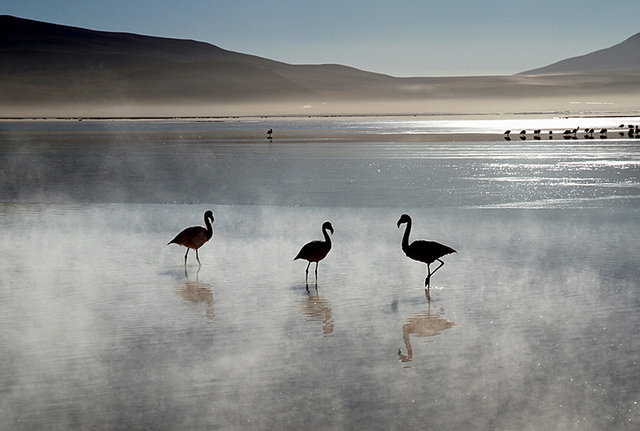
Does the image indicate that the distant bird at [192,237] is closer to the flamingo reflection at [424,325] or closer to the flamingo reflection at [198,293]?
the flamingo reflection at [198,293]

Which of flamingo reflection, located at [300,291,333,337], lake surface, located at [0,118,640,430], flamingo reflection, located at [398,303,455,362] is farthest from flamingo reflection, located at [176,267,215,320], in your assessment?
flamingo reflection, located at [398,303,455,362]

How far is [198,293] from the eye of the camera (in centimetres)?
1090

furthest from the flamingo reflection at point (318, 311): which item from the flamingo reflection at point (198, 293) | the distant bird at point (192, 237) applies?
the distant bird at point (192, 237)

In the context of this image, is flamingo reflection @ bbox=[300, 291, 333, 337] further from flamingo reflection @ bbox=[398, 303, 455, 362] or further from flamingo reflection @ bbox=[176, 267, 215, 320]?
flamingo reflection @ bbox=[176, 267, 215, 320]

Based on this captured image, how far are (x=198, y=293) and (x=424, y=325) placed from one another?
3333mm

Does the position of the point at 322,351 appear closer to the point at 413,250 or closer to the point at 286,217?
the point at 413,250

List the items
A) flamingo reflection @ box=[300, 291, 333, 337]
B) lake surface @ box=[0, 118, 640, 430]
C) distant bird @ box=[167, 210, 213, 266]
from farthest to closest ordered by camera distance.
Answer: distant bird @ box=[167, 210, 213, 266]
flamingo reflection @ box=[300, 291, 333, 337]
lake surface @ box=[0, 118, 640, 430]

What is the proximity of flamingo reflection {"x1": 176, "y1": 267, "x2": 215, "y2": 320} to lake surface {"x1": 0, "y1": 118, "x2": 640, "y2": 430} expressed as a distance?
0.10 metres

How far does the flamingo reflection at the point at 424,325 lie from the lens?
8.67 meters

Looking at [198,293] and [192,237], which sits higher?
[192,237]

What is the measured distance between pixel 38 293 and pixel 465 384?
20.3 ft

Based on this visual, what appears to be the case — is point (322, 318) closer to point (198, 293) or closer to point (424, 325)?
point (424, 325)

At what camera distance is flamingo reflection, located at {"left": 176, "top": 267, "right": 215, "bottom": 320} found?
10050mm

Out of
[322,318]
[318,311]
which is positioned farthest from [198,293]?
[322,318]
